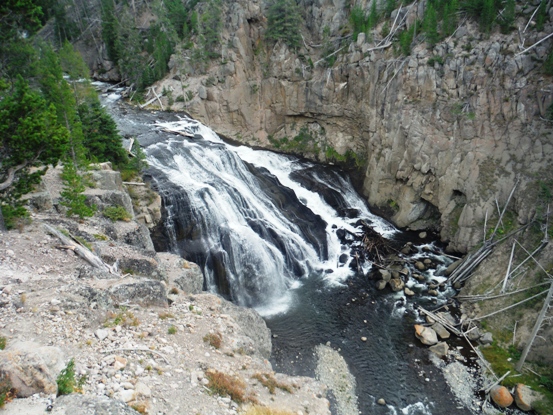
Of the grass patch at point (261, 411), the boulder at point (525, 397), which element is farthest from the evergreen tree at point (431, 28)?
the grass patch at point (261, 411)

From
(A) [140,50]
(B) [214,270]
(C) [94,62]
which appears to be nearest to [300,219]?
(B) [214,270]

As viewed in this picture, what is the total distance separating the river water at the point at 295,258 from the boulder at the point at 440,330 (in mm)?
1145

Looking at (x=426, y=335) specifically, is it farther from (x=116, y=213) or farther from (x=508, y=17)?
(x=508, y=17)

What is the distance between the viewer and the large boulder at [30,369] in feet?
25.7

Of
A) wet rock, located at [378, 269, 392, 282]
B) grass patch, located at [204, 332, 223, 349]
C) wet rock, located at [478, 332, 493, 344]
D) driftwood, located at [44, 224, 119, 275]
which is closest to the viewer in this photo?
grass patch, located at [204, 332, 223, 349]

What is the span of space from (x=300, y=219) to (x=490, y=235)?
45.2 ft

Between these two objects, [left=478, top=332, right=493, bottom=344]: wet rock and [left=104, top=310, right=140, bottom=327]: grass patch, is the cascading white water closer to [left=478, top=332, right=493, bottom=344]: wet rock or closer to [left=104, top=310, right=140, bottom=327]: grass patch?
[left=478, top=332, right=493, bottom=344]: wet rock

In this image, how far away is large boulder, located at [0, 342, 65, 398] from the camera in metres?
7.84

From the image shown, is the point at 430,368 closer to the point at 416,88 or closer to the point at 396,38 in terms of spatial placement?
the point at 416,88

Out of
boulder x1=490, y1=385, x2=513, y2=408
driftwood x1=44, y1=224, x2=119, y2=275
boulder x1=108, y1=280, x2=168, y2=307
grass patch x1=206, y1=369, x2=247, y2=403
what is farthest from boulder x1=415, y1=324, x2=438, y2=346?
driftwood x1=44, y1=224, x2=119, y2=275

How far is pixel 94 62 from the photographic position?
6462 cm

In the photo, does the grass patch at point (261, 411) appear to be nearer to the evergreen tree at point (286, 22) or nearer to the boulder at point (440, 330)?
the boulder at point (440, 330)

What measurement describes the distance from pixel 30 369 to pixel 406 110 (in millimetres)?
30529

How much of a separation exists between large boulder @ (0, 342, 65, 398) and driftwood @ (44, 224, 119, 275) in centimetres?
665
